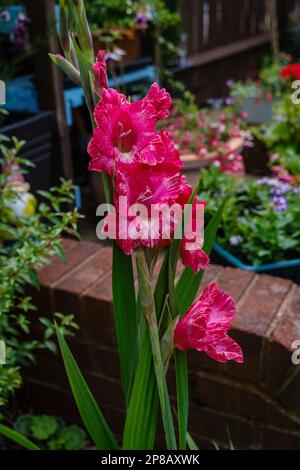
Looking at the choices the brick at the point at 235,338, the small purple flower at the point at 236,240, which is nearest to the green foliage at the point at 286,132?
the small purple flower at the point at 236,240

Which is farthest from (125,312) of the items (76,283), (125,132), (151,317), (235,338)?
(76,283)

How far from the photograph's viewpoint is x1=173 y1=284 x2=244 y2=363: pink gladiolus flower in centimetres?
76

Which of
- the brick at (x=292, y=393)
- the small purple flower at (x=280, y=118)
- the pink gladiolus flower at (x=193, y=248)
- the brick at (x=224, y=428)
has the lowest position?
the brick at (x=224, y=428)

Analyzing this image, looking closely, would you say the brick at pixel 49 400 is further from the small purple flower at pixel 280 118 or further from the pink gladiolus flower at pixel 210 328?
the small purple flower at pixel 280 118

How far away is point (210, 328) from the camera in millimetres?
769

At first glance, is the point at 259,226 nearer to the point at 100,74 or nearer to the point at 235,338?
the point at 235,338

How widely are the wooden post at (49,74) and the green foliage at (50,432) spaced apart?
4.38 ft

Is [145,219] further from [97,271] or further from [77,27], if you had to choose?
[97,271]

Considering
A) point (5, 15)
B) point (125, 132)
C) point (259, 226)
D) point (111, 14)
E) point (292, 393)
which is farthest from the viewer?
point (111, 14)

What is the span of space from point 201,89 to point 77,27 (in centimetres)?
519

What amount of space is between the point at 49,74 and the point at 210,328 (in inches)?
74.8

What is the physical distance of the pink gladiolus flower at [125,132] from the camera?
676 millimetres

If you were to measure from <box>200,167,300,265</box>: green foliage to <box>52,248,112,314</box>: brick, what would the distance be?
1.52ft

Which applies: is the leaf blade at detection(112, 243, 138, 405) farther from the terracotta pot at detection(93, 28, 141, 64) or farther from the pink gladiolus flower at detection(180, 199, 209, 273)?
the terracotta pot at detection(93, 28, 141, 64)
